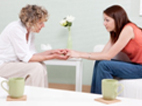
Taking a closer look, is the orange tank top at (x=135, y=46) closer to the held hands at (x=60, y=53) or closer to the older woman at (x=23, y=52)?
the held hands at (x=60, y=53)

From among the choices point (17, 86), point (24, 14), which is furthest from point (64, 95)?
point (24, 14)

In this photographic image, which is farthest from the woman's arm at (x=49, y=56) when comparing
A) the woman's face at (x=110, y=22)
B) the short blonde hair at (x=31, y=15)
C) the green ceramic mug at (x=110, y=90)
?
the green ceramic mug at (x=110, y=90)

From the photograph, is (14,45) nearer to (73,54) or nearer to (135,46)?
(73,54)

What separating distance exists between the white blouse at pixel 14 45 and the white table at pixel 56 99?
929 mm

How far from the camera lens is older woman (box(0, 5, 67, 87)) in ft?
7.06

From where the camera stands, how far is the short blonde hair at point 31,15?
2.25 m

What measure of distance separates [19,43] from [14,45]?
2.1 inches

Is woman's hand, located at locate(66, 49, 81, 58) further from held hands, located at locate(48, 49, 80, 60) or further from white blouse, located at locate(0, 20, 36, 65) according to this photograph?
white blouse, located at locate(0, 20, 36, 65)

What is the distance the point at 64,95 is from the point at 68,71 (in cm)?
206

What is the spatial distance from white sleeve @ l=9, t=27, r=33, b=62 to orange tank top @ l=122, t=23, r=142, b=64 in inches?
37.6

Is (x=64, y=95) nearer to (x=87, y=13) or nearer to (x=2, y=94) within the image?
(x=2, y=94)

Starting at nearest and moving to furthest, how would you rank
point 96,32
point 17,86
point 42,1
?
point 17,86 → point 96,32 → point 42,1

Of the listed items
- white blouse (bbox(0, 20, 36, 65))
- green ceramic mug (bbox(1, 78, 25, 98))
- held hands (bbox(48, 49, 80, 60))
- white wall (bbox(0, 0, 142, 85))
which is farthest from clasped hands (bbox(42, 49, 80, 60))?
green ceramic mug (bbox(1, 78, 25, 98))

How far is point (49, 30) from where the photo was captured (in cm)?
333
